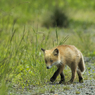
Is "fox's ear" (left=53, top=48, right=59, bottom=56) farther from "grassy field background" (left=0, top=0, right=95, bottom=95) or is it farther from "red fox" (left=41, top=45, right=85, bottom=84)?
"grassy field background" (left=0, top=0, right=95, bottom=95)


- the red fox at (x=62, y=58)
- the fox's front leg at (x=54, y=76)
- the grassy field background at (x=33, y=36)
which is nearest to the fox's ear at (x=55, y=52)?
the red fox at (x=62, y=58)

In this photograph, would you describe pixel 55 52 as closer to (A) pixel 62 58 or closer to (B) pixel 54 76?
(A) pixel 62 58

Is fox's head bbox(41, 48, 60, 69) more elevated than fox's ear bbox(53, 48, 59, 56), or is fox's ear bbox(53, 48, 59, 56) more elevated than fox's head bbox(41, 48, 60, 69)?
fox's ear bbox(53, 48, 59, 56)

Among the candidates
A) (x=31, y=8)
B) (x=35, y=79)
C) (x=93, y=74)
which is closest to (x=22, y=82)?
(x=35, y=79)

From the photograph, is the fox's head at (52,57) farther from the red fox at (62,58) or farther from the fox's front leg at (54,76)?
the fox's front leg at (54,76)

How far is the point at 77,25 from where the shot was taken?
1519cm

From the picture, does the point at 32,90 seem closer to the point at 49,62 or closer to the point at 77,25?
A: the point at 49,62

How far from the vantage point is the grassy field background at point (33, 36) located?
5.06m

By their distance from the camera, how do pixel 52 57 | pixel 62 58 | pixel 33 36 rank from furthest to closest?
pixel 33 36, pixel 62 58, pixel 52 57

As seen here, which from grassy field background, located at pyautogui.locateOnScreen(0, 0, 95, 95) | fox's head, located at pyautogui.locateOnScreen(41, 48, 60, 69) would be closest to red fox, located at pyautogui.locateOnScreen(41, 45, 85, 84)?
fox's head, located at pyautogui.locateOnScreen(41, 48, 60, 69)

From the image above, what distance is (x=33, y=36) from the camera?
696 centimetres

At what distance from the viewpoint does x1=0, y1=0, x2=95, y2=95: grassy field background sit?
5055 millimetres

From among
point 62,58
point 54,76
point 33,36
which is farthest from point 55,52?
point 33,36

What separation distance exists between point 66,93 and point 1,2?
15709mm
